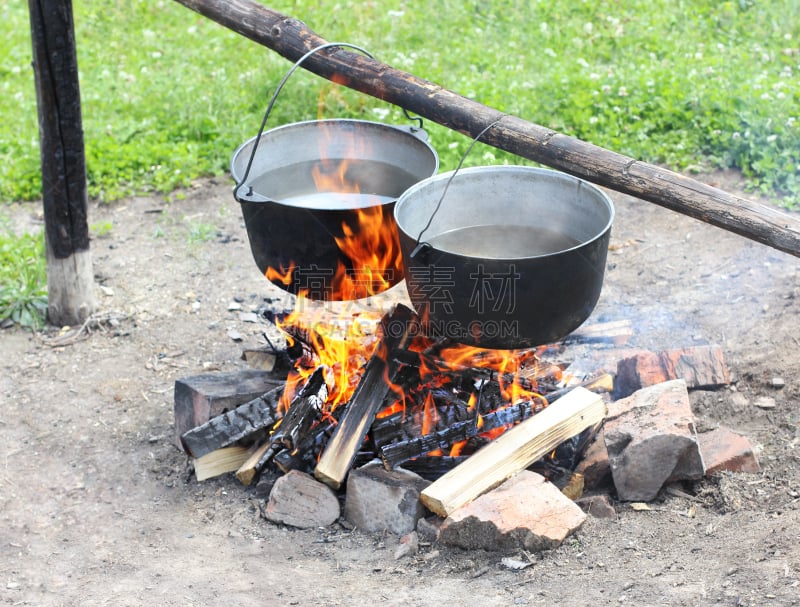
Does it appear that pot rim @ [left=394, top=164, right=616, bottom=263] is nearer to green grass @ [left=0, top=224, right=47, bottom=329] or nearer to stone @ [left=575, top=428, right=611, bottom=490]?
stone @ [left=575, top=428, right=611, bottom=490]

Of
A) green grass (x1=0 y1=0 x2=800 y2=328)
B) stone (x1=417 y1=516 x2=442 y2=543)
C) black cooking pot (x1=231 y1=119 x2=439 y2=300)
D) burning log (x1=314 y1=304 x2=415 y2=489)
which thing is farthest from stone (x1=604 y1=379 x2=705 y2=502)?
green grass (x1=0 y1=0 x2=800 y2=328)

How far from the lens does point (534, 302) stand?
3.09 meters

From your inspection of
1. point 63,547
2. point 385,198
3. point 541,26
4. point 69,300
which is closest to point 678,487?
point 385,198

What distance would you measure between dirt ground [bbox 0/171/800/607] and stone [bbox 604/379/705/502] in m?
0.09

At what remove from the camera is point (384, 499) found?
3572 millimetres

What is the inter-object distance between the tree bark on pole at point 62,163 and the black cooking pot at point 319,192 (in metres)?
1.40

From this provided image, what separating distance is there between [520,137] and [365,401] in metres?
1.31

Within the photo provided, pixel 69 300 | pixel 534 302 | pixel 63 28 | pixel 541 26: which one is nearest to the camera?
pixel 534 302

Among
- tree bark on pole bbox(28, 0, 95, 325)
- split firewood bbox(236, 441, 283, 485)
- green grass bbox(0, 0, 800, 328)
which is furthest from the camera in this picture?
green grass bbox(0, 0, 800, 328)

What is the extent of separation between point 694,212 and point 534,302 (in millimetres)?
692

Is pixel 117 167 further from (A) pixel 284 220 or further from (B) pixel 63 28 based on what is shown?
(A) pixel 284 220

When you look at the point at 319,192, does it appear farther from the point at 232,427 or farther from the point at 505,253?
the point at 232,427

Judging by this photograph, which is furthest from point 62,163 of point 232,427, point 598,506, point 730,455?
point 730,455

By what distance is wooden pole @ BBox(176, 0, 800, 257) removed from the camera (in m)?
3.10
